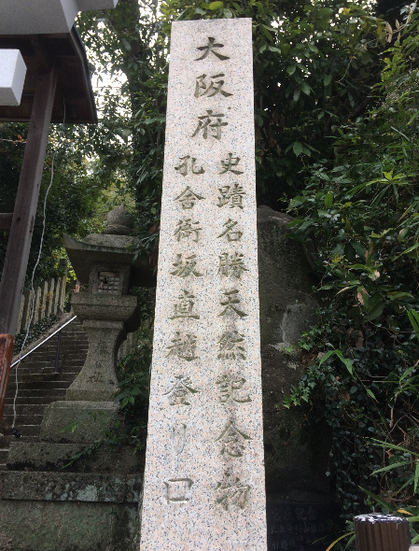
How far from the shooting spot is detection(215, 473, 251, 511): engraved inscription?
2.03 m

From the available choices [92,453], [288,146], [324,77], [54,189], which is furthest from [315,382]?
[54,189]

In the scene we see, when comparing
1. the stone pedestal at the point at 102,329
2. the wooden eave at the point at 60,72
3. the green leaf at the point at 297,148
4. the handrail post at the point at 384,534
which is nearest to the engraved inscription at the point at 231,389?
the handrail post at the point at 384,534

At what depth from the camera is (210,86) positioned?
2.95m

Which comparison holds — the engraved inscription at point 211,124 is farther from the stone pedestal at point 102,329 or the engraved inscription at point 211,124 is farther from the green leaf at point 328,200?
the stone pedestal at point 102,329

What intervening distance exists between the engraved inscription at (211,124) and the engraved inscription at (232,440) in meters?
1.74

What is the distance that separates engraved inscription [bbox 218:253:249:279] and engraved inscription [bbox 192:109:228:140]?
2.68 ft

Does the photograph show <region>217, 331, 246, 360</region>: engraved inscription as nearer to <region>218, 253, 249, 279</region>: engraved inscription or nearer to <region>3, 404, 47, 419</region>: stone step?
<region>218, 253, 249, 279</region>: engraved inscription

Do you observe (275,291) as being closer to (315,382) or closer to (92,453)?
(315,382)

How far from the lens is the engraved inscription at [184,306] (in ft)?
7.83

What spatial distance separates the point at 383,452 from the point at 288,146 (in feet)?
8.21

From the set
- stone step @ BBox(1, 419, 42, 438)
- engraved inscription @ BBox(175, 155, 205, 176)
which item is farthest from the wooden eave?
stone step @ BBox(1, 419, 42, 438)

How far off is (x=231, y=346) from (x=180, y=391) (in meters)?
0.35

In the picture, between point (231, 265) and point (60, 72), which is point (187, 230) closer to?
point (231, 265)

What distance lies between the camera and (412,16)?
3498 millimetres
